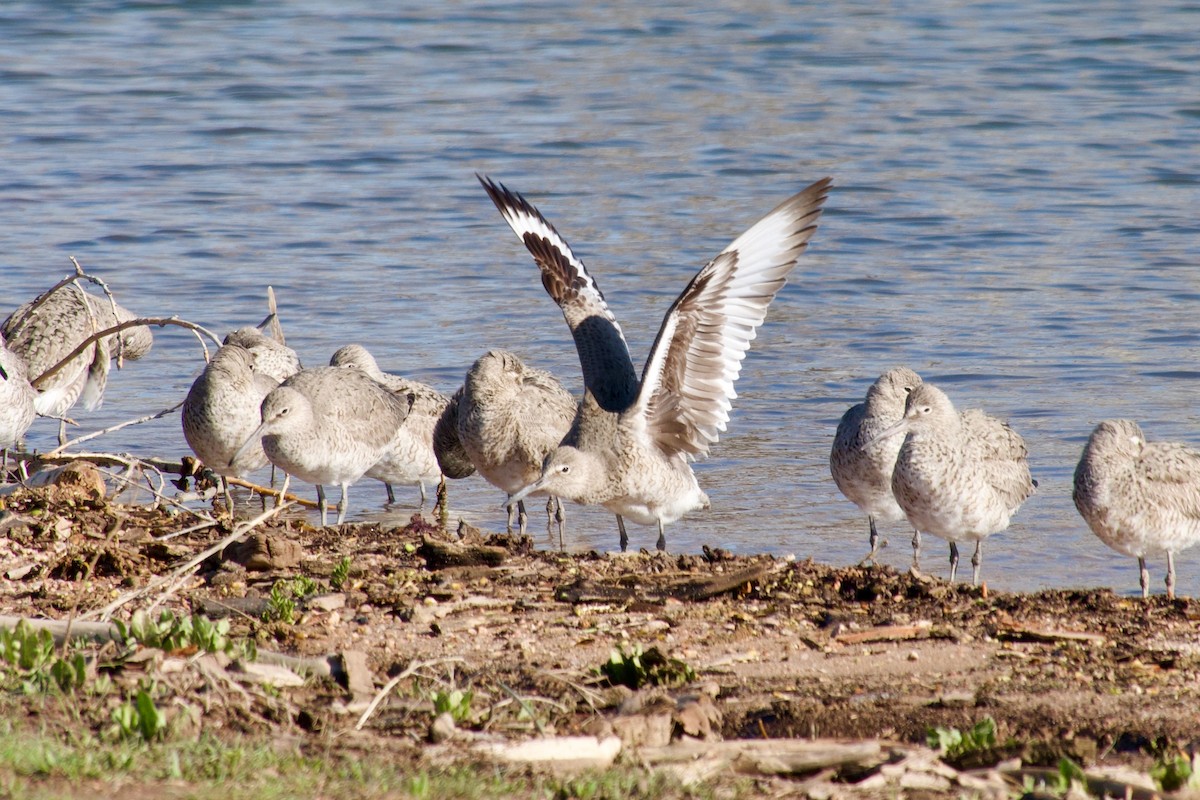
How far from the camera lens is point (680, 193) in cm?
1805

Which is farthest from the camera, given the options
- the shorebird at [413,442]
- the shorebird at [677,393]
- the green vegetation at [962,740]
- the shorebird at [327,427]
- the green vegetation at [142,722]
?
the shorebird at [413,442]

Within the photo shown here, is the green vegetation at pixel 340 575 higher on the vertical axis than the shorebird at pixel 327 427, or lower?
lower

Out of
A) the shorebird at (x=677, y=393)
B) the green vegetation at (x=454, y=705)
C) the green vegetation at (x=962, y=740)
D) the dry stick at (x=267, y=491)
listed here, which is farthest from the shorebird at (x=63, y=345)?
the green vegetation at (x=962, y=740)

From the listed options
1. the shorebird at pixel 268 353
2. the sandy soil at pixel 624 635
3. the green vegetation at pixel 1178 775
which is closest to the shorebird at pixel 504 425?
the sandy soil at pixel 624 635

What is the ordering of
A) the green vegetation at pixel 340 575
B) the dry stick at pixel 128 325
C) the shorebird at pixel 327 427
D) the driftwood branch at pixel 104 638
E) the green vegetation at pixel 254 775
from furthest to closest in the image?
the shorebird at pixel 327 427 < the dry stick at pixel 128 325 < the green vegetation at pixel 340 575 < the driftwood branch at pixel 104 638 < the green vegetation at pixel 254 775

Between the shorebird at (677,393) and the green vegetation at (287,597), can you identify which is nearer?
the green vegetation at (287,597)

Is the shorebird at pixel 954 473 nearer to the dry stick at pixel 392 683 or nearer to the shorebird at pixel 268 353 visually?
the dry stick at pixel 392 683

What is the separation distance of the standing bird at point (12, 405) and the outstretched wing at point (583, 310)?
289cm

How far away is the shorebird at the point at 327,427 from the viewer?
29.6 feet

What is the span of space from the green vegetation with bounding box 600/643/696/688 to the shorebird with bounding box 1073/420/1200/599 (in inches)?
127

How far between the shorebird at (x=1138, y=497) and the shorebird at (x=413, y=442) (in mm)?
3984

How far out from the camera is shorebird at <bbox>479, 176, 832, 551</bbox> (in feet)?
27.0

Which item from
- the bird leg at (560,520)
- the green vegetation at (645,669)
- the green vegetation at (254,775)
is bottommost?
the bird leg at (560,520)

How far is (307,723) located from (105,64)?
76.3 feet
